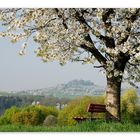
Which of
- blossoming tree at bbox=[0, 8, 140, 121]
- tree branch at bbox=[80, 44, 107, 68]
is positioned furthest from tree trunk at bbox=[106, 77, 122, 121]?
tree branch at bbox=[80, 44, 107, 68]

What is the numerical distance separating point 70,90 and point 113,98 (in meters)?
0.57

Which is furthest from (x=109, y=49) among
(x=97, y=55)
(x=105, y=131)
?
(x=105, y=131)

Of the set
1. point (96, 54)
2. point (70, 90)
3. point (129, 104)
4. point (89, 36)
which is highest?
point (89, 36)

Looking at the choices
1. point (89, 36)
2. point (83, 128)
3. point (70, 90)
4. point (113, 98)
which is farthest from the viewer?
point (113, 98)

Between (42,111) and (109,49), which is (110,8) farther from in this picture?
(42,111)

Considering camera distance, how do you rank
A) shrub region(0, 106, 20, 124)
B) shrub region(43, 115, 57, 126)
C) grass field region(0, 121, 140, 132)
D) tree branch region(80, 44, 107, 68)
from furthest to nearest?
tree branch region(80, 44, 107, 68) < shrub region(43, 115, 57, 126) < shrub region(0, 106, 20, 124) < grass field region(0, 121, 140, 132)

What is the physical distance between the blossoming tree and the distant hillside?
280mm

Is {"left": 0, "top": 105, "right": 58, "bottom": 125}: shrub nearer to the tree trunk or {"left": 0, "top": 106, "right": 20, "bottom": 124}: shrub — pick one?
{"left": 0, "top": 106, "right": 20, "bottom": 124}: shrub

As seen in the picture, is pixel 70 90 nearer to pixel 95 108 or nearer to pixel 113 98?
pixel 95 108

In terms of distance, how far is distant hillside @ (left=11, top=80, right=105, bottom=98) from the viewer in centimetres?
1153

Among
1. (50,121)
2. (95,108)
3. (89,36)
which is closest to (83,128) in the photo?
(95,108)

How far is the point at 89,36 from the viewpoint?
38.9 feet

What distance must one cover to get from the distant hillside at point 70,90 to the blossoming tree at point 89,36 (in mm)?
280

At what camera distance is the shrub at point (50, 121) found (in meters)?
11.7
